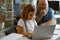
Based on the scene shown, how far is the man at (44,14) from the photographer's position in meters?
2.64

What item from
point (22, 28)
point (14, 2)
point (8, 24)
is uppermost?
point (14, 2)

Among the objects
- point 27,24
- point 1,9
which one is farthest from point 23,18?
point 1,9

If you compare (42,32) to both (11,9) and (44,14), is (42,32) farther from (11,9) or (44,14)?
(11,9)

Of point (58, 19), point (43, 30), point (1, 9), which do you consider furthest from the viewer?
point (58, 19)

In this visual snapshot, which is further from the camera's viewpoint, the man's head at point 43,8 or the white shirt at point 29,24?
the man's head at point 43,8

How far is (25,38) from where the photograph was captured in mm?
1706

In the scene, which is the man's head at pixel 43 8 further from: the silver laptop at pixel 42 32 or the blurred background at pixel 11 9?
the silver laptop at pixel 42 32

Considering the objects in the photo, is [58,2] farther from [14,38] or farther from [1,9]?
[14,38]

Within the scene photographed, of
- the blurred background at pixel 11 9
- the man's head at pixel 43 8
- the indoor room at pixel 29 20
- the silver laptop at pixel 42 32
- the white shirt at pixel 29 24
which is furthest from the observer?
the blurred background at pixel 11 9

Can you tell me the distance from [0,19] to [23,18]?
963 millimetres

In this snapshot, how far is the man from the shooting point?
264 centimetres

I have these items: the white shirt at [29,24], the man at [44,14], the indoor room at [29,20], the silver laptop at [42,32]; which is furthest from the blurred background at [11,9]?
the silver laptop at [42,32]

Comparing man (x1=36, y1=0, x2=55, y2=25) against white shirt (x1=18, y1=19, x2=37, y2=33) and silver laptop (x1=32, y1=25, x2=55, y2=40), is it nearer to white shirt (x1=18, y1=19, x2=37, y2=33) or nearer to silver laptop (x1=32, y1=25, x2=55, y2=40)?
white shirt (x1=18, y1=19, x2=37, y2=33)

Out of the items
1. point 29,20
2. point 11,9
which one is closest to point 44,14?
point 29,20
